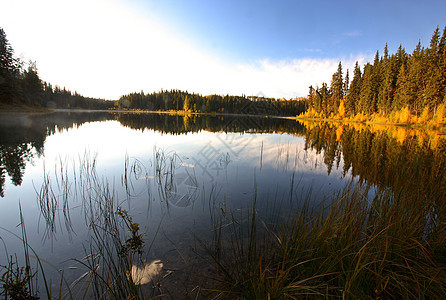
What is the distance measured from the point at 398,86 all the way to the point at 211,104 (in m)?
97.3

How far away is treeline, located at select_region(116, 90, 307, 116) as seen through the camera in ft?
404

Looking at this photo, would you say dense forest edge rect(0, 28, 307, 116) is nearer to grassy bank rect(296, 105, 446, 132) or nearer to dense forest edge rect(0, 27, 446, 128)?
dense forest edge rect(0, 27, 446, 128)

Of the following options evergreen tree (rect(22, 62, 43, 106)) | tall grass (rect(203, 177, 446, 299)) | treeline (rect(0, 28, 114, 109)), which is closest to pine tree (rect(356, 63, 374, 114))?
tall grass (rect(203, 177, 446, 299))

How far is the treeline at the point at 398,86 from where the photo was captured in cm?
3704

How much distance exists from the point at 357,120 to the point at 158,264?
219 ft

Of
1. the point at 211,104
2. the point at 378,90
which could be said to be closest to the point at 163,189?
the point at 378,90

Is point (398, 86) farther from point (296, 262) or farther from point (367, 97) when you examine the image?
point (296, 262)

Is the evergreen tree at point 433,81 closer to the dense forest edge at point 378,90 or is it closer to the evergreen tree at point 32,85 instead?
the dense forest edge at point 378,90

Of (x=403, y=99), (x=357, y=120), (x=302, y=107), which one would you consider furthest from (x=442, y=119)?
(x=302, y=107)

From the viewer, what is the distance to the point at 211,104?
12769 centimetres

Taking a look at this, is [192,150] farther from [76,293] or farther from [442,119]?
[442,119]

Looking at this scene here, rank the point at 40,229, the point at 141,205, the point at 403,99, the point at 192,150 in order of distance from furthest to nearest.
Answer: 1. the point at 403,99
2. the point at 192,150
3. the point at 141,205
4. the point at 40,229

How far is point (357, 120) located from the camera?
5444cm

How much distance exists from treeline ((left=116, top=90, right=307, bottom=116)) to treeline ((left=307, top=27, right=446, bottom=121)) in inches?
1846
